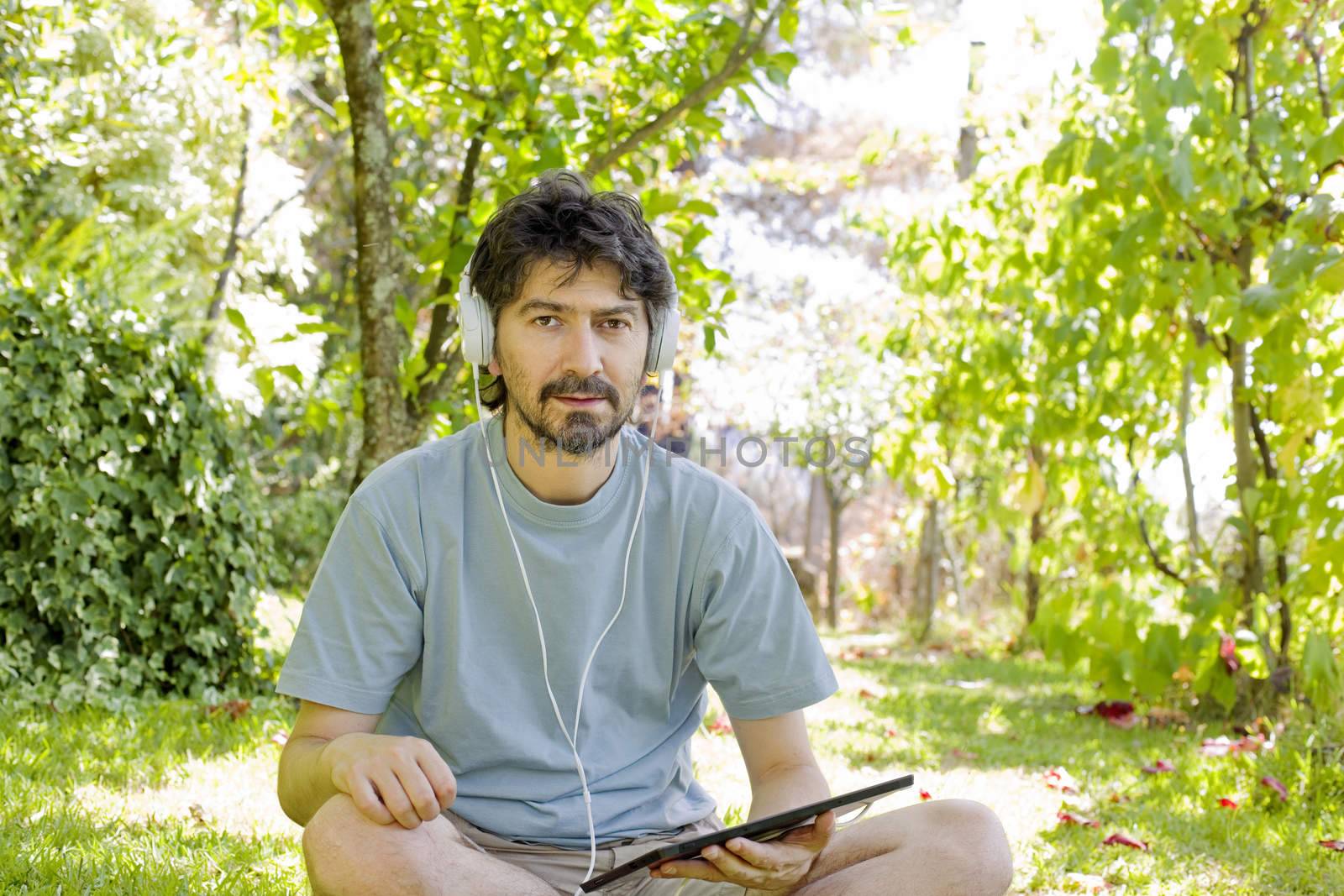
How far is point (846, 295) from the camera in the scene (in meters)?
13.0

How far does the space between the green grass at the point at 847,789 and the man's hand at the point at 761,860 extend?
101 centimetres

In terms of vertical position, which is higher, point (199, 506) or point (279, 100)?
point (279, 100)

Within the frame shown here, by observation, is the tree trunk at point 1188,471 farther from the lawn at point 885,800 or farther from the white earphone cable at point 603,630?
the white earphone cable at point 603,630

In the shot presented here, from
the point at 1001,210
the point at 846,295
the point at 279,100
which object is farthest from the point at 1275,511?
the point at 846,295

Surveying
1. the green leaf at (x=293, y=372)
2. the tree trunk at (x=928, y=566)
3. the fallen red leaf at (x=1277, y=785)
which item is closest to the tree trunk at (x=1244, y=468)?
the fallen red leaf at (x=1277, y=785)

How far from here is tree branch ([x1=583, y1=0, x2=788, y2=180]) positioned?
3.36 metres

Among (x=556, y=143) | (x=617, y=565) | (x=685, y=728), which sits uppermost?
(x=556, y=143)

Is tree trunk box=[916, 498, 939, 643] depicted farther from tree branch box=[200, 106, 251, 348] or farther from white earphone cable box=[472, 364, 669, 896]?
white earphone cable box=[472, 364, 669, 896]

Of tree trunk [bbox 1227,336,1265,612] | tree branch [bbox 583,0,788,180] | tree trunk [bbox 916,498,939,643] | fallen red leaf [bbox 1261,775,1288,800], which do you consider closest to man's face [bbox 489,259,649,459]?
tree branch [bbox 583,0,788,180]

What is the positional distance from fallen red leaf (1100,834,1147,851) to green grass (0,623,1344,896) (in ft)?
0.08

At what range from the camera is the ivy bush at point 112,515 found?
379 cm

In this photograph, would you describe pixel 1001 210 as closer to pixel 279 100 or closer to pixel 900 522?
pixel 279 100

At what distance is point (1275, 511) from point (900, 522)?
A: 6.67m

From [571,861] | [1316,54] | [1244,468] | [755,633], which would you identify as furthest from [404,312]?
[1316,54]
